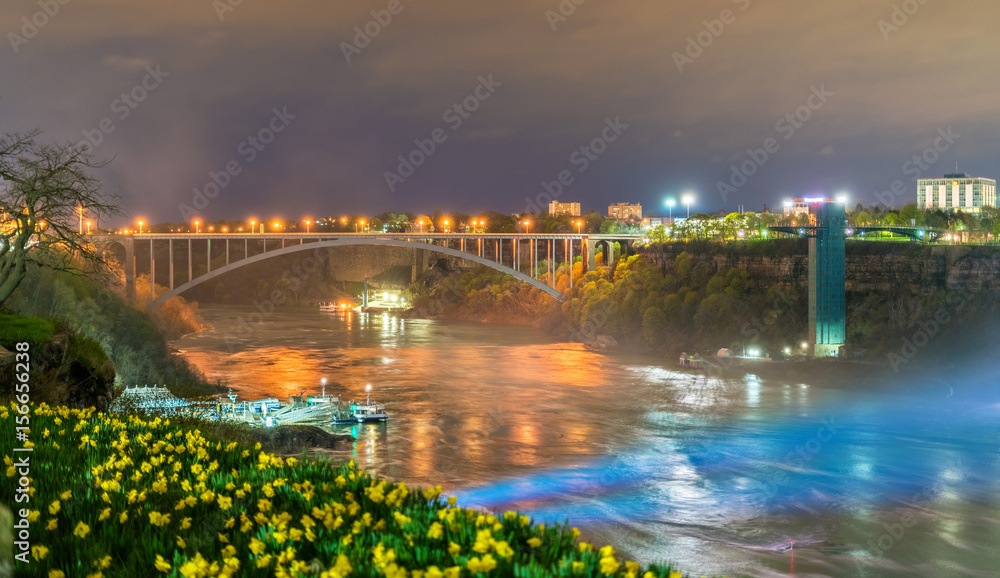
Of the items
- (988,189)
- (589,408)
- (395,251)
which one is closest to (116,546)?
(589,408)

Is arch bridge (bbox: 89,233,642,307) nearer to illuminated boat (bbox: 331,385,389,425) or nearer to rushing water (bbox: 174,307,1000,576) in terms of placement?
rushing water (bbox: 174,307,1000,576)

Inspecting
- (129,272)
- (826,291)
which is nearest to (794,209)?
(826,291)

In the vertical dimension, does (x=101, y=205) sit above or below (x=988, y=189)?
below

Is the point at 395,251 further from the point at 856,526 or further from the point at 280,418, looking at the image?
the point at 856,526

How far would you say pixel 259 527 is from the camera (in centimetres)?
612

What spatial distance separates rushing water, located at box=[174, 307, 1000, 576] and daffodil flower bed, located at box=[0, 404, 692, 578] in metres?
11.8

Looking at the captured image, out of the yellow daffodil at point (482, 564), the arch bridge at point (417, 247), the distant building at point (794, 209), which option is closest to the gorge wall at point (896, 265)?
the arch bridge at point (417, 247)

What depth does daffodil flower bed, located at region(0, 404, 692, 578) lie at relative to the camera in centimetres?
509

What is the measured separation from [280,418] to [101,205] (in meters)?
11.7

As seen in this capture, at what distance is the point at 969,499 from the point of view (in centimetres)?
2258

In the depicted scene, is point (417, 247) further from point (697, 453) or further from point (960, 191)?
point (960, 191)

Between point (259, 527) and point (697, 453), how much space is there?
23023 mm

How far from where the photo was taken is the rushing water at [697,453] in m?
19.3

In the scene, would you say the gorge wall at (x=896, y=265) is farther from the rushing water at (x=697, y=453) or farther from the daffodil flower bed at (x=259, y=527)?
the daffodil flower bed at (x=259, y=527)
